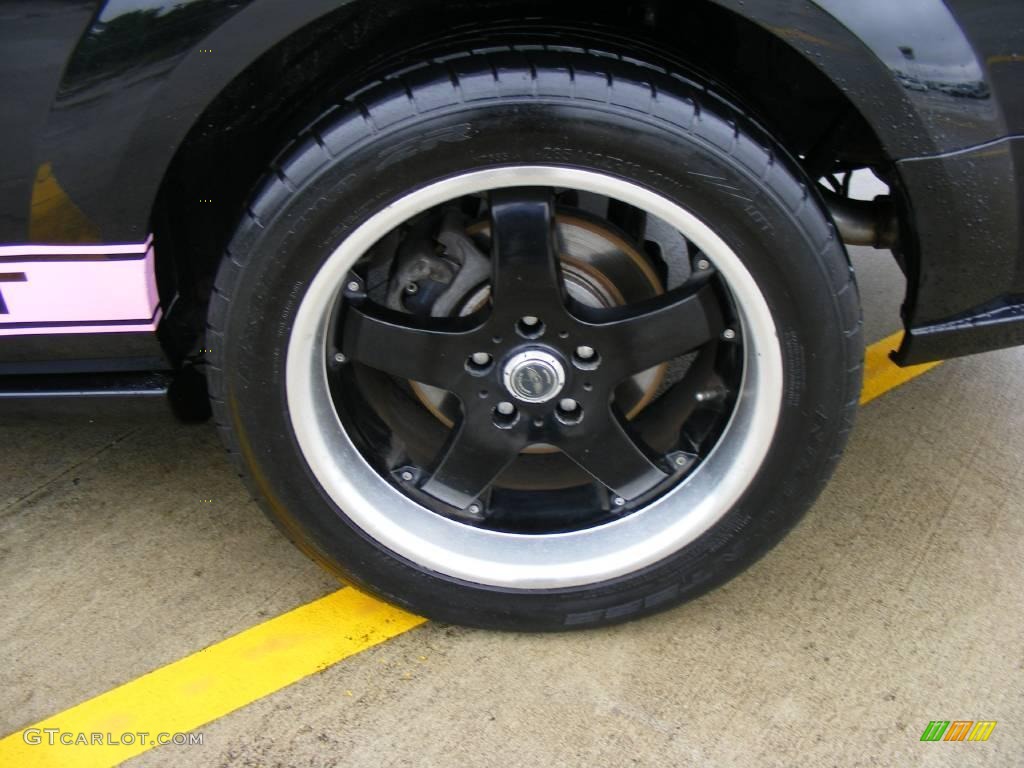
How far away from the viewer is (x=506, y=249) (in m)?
1.60

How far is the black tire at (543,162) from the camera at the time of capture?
143 cm

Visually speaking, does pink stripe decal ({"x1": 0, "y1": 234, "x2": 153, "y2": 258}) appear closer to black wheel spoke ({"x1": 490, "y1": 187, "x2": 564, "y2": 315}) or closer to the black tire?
the black tire

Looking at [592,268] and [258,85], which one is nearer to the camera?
[258,85]

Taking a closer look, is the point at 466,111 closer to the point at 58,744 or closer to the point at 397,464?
the point at 397,464

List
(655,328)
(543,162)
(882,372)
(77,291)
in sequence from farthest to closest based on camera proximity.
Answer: (882,372), (655,328), (77,291), (543,162)

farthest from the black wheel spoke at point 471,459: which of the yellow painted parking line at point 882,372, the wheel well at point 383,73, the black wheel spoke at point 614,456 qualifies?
the yellow painted parking line at point 882,372

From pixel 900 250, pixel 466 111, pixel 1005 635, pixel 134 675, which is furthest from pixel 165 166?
pixel 1005 635

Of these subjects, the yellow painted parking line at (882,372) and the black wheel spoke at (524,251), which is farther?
the yellow painted parking line at (882,372)

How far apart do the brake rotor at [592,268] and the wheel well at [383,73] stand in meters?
0.36

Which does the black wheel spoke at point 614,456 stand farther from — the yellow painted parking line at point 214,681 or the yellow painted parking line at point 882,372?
the yellow painted parking line at point 882,372

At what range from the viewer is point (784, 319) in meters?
1.57

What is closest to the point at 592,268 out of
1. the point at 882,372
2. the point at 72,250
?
the point at 72,250

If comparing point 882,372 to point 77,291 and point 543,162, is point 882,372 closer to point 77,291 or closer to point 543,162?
point 543,162

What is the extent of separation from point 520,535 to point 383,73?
0.95 m
